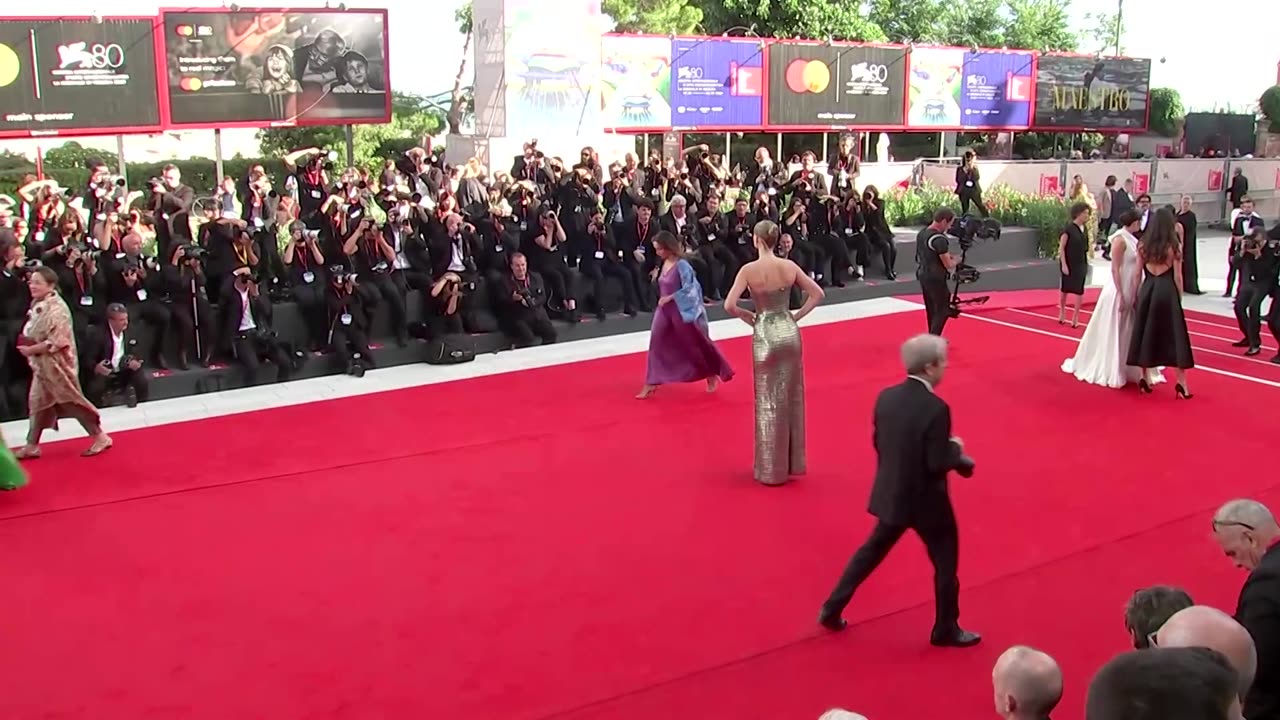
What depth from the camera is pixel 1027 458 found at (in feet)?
28.2

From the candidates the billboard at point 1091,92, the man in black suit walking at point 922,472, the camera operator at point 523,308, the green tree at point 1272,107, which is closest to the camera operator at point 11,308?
the camera operator at point 523,308

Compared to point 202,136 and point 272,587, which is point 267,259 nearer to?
point 272,587

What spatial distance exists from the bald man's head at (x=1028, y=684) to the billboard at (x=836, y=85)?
21452 millimetres

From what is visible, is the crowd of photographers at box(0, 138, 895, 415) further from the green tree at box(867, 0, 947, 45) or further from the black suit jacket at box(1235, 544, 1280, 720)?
the green tree at box(867, 0, 947, 45)

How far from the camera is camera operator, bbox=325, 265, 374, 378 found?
11797 mm

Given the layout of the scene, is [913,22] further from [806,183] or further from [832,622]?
[832,622]

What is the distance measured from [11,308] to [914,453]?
833 centimetres

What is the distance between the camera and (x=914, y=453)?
17.5 ft

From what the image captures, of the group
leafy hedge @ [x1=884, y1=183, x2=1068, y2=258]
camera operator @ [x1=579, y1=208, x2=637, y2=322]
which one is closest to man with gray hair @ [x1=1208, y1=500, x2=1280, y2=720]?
camera operator @ [x1=579, y1=208, x2=637, y2=322]


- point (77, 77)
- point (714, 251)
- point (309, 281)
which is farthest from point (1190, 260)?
point (77, 77)

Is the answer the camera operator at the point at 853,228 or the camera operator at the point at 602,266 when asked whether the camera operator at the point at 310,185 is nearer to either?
the camera operator at the point at 602,266

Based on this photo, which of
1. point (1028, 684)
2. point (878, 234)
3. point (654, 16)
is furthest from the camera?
point (654, 16)

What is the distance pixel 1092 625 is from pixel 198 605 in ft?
14.9

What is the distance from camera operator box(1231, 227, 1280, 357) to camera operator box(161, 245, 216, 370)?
10.5 m
